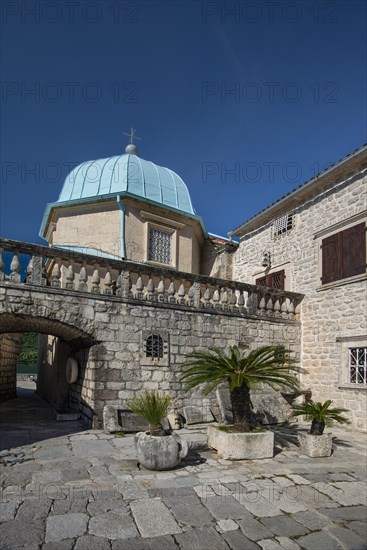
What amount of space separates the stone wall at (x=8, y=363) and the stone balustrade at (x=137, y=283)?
17.1ft

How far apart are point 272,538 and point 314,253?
809cm

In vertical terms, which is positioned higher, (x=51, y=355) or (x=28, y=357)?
(x=51, y=355)

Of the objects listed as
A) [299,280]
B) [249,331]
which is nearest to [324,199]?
[299,280]

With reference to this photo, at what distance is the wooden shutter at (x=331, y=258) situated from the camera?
380 inches

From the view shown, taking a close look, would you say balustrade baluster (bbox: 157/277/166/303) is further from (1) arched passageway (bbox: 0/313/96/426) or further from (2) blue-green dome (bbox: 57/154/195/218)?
(2) blue-green dome (bbox: 57/154/195/218)

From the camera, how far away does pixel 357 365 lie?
8.96m

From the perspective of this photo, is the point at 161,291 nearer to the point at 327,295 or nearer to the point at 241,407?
the point at 241,407

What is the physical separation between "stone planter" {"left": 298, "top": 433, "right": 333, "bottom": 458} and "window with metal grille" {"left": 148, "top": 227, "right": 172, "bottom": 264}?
7.67 m

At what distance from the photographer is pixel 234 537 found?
3518 mm

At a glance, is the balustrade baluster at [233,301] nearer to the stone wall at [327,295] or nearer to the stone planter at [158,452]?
the stone wall at [327,295]

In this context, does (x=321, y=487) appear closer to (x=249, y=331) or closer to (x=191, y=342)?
(x=191, y=342)

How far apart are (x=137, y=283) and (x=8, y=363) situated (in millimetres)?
8245

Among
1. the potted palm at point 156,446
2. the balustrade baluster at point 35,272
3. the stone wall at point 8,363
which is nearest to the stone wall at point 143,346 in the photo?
the balustrade baluster at point 35,272

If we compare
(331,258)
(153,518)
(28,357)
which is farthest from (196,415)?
(28,357)
